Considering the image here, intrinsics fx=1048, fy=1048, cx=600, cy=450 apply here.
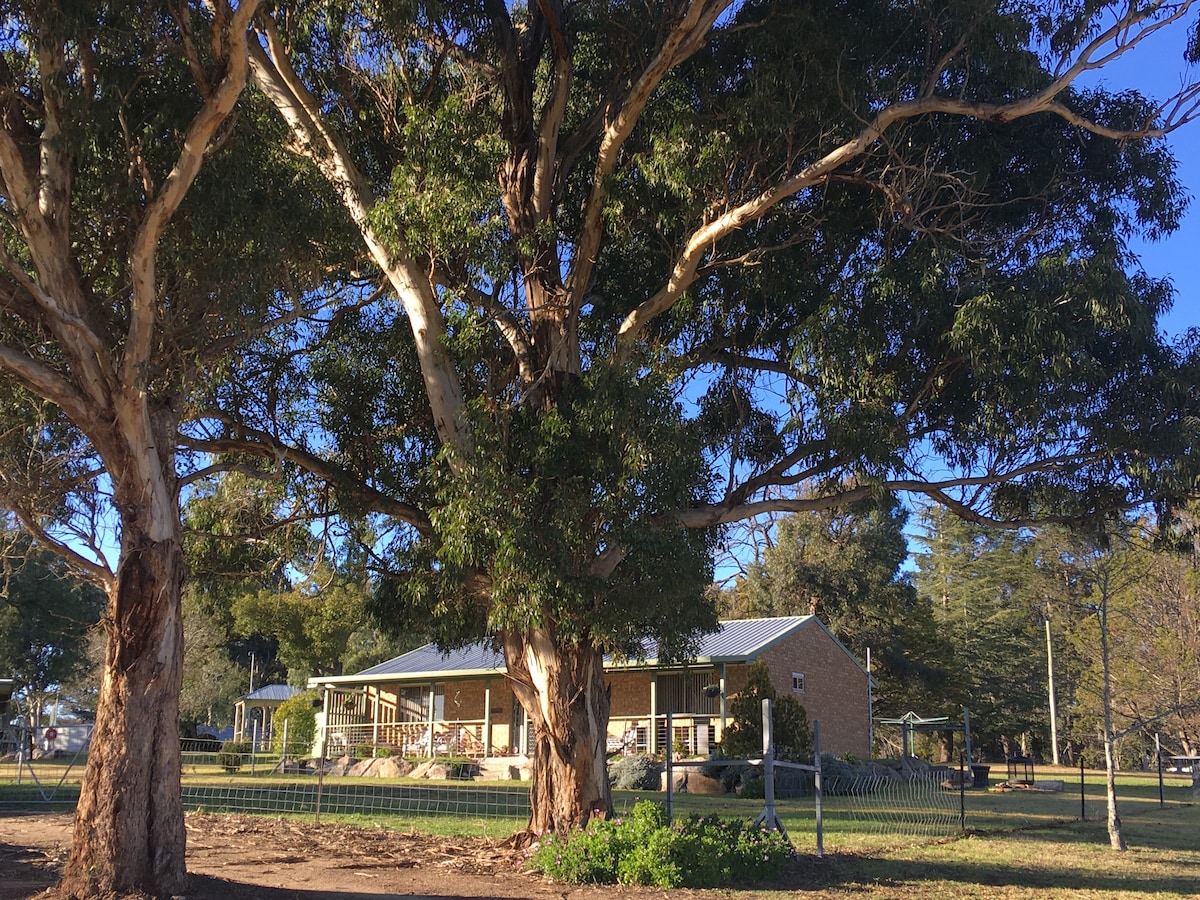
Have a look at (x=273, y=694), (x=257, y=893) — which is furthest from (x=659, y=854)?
(x=273, y=694)

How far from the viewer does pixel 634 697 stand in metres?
33.0

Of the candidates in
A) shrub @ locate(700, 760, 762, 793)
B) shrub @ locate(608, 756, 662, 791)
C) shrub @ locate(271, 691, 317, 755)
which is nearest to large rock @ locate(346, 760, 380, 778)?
shrub @ locate(271, 691, 317, 755)

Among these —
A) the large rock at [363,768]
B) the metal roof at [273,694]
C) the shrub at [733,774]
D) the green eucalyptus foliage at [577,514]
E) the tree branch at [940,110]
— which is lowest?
the large rock at [363,768]

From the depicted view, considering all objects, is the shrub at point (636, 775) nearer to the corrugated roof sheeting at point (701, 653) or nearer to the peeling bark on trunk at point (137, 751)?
the corrugated roof sheeting at point (701, 653)

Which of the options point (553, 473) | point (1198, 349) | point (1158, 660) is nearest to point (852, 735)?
point (1158, 660)

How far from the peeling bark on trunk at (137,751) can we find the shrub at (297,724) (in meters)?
27.6

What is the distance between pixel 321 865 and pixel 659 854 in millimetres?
3941

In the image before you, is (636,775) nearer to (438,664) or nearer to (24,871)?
(438,664)

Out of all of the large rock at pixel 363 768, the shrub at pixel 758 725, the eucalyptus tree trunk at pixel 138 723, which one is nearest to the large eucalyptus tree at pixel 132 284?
the eucalyptus tree trunk at pixel 138 723

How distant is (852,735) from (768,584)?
1244 cm

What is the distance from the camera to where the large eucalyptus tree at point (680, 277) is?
39.3 ft

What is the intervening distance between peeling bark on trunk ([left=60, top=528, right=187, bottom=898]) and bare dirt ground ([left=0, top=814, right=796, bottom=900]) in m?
0.55

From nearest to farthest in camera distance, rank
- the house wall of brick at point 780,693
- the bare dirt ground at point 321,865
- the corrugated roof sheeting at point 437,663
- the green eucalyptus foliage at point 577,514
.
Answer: the bare dirt ground at point 321,865 → the green eucalyptus foliage at point 577,514 → the house wall of brick at point 780,693 → the corrugated roof sheeting at point 437,663

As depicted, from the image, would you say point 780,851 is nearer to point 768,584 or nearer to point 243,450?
point 243,450
